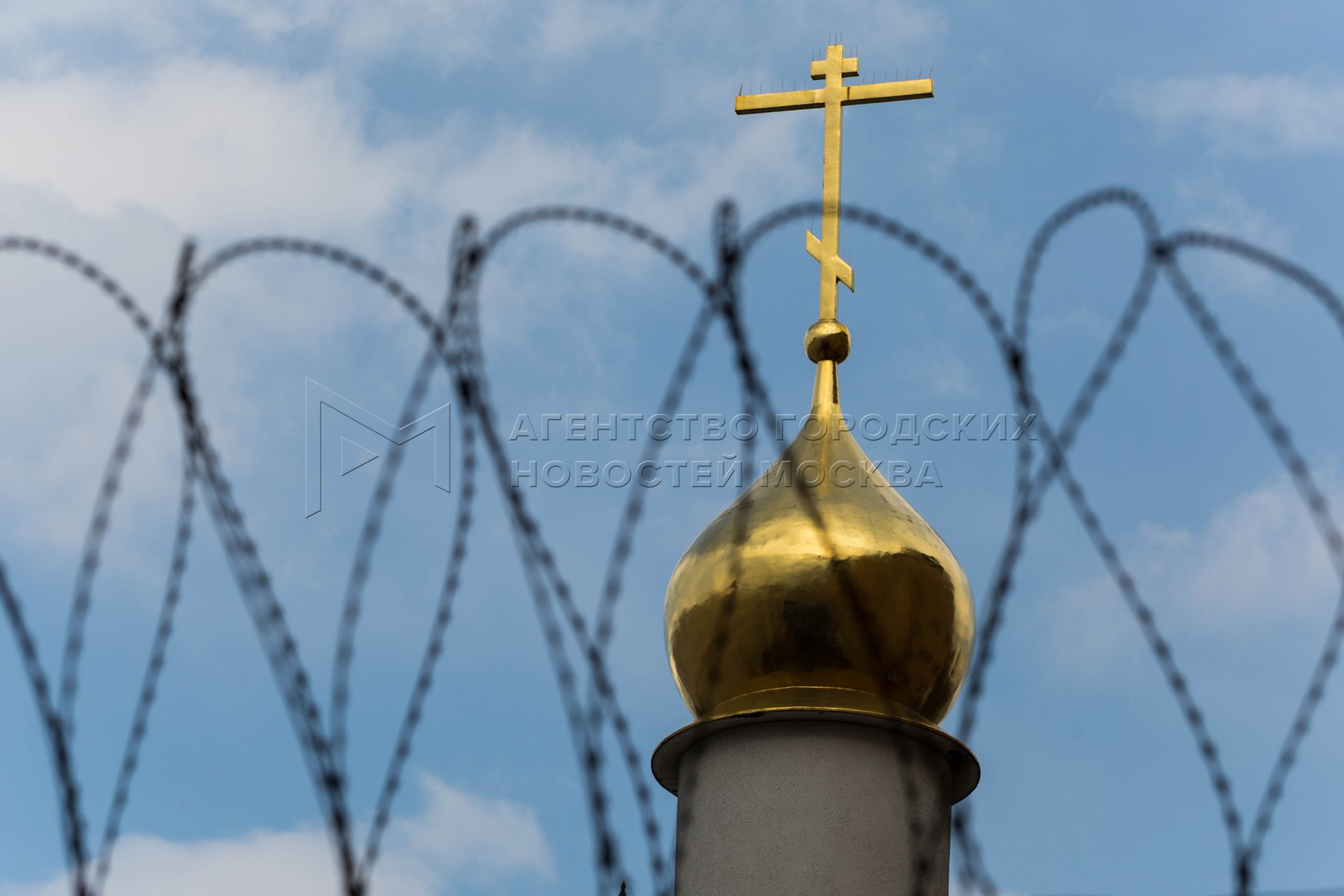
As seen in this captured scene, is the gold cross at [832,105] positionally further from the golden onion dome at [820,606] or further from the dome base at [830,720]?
the dome base at [830,720]

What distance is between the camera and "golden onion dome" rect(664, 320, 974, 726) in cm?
1092

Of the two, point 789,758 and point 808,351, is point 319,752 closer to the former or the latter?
point 789,758

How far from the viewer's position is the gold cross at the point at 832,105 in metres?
12.9

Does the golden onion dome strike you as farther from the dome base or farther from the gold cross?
the gold cross

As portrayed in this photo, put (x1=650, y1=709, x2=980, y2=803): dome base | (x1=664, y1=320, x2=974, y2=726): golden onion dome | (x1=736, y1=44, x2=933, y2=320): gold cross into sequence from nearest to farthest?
(x1=650, y1=709, x2=980, y2=803): dome base < (x1=664, y1=320, x2=974, y2=726): golden onion dome < (x1=736, y1=44, x2=933, y2=320): gold cross

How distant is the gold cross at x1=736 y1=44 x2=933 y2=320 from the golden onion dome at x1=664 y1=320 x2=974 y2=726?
4.97ft

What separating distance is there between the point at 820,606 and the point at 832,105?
3912mm

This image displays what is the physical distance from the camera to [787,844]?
10.0m

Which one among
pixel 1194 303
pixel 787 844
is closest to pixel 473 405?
pixel 1194 303

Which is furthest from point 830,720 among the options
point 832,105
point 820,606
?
point 832,105

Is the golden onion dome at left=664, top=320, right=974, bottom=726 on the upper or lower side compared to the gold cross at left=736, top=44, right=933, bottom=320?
lower

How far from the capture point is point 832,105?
43.2 feet

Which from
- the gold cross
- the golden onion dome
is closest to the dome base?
the golden onion dome

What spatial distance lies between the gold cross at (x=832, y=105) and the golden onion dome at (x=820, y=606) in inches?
59.7
